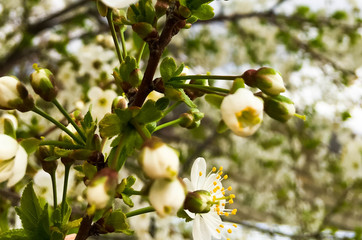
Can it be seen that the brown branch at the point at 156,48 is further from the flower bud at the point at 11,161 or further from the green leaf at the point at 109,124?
the flower bud at the point at 11,161

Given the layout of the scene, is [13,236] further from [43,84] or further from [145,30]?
[145,30]

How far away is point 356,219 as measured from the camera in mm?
5250

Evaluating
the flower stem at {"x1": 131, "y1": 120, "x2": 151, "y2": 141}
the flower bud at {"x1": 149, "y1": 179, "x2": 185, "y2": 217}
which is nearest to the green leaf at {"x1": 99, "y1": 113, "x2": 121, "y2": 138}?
the flower stem at {"x1": 131, "y1": 120, "x2": 151, "y2": 141}

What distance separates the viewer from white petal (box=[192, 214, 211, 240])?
0.59 m

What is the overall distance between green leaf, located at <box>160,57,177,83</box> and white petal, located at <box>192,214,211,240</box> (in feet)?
0.76

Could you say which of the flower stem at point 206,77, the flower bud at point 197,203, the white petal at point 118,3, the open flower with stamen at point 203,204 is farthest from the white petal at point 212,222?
the white petal at point 118,3

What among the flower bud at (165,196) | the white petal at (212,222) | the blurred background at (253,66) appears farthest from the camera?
the blurred background at (253,66)

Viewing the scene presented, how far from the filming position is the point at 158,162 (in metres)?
0.40

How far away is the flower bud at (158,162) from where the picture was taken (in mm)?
401

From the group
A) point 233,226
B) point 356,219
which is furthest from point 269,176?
point 233,226

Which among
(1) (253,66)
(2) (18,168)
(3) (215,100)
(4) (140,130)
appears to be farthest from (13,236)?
(1) (253,66)

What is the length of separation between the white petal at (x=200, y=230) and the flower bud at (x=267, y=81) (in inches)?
9.3

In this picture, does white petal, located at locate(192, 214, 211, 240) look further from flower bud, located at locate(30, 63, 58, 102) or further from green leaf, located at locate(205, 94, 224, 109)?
flower bud, located at locate(30, 63, 58, 102)

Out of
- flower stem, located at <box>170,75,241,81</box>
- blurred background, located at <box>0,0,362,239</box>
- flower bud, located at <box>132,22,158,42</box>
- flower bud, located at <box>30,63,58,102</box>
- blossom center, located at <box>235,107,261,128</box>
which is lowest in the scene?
blossom center, located at <box>235,107,261,128</box>
